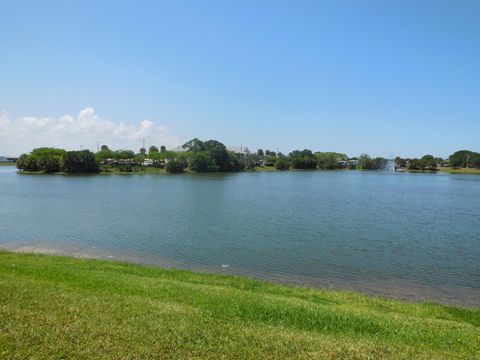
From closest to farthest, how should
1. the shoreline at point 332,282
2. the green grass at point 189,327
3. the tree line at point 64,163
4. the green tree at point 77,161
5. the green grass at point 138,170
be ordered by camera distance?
the green grass at point 189,327 → the shoreline at point 332,282 → the green tree at point 77,161 → the tree line at point 64,163 → the green grass at point 138,170

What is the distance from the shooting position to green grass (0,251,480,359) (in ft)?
22.5

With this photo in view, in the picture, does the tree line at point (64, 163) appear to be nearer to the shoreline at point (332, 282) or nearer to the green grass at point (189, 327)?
the shoreline at point (332, 282)

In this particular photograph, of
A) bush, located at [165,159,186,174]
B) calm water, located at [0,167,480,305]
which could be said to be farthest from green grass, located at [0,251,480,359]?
bush, located at [165,159,186,174]

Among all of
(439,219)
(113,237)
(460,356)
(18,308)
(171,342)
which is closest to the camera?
(171,342)

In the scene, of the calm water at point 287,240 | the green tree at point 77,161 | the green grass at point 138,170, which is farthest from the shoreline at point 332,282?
the green grass at point 138,170

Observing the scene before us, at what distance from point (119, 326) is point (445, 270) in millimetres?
20580

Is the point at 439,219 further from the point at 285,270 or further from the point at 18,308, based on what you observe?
the point at 18,308

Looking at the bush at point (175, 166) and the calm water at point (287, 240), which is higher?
the bush at point (175, 166)

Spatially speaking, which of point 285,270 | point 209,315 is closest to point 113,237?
Answer: point 285,270

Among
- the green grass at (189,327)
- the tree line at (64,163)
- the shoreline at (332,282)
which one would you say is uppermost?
the tree line at (64,163)

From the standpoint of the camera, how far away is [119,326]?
7.73 metres

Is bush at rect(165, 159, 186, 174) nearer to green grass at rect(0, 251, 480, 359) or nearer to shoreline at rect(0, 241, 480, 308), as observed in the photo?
shoreline at rect(0, 241, 480, 308)

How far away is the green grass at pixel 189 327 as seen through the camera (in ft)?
22.5

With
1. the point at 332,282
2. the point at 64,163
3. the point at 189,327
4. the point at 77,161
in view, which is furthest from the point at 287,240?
the point at 64,163
